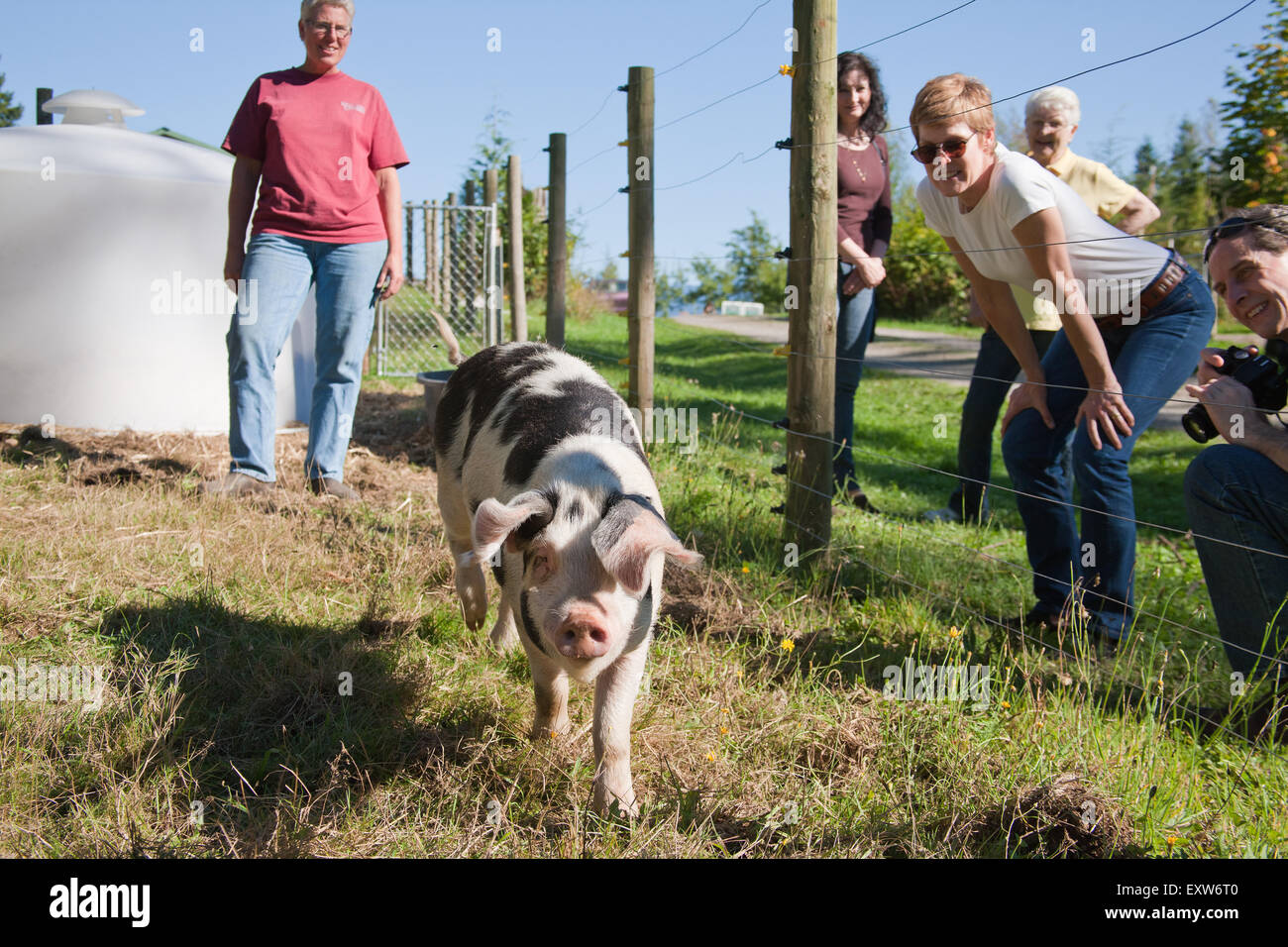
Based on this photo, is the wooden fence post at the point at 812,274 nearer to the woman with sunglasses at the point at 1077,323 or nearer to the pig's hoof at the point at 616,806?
the woman with sunglasses at the point at 1077,323

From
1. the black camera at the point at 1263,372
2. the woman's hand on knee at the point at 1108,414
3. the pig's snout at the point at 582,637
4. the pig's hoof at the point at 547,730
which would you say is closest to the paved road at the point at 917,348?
the woman's hand on knee at the point at 1108,414

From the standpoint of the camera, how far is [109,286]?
21.9 ft

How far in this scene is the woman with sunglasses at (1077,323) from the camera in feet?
10.9

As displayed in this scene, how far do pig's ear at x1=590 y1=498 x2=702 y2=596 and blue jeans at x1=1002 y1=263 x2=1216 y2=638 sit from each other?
1.62m

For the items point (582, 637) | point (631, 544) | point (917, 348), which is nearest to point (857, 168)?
point (631, 544)

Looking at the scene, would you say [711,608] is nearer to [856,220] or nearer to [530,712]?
[530,712]

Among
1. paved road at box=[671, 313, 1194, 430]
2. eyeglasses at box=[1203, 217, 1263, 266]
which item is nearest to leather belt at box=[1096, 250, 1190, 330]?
eyeglasses at box=[1203, 217, 1263, 266]

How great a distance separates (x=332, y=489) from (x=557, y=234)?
8.71ft

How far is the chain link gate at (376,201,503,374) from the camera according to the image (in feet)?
35.4

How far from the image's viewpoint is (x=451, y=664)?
3428 millimetres

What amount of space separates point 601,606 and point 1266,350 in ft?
7.40

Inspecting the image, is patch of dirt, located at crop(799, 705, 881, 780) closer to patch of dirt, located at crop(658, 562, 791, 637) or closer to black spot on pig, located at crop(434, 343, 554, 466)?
patch of dirt, located at crop(658, 562, 791, 637)

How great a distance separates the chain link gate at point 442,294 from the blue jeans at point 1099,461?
23.3ft

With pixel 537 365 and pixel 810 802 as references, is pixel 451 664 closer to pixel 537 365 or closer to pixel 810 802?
pixel 537 365
